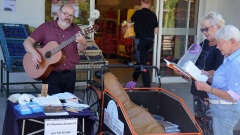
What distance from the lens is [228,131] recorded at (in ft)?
11.0

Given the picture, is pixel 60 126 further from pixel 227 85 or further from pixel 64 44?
pixel 227 85

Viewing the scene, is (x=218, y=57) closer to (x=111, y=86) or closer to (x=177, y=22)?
(x=111, y=86)

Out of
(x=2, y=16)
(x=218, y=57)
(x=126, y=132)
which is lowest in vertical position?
(x=126, y=132)

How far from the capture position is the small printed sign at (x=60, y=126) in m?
3.38

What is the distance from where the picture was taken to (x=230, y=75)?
324 centimetres

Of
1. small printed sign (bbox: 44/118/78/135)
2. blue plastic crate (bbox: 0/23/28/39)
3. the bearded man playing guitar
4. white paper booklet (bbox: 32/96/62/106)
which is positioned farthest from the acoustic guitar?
blue plastic crate (bbox: 0/23/28/39)

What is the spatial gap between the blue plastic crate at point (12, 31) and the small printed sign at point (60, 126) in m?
3.40

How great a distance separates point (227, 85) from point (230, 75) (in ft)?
0.30

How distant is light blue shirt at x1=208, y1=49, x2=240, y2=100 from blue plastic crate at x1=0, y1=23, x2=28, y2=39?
13.4ft

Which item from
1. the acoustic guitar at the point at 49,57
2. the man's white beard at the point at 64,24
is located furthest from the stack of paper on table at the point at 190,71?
the man's white beard at the point at 64,24

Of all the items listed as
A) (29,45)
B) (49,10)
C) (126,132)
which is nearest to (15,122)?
(126,132)

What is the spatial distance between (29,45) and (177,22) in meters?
4.69

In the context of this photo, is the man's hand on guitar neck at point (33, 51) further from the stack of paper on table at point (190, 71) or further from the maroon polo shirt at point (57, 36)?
the stack of paper on table at point (190, 71)

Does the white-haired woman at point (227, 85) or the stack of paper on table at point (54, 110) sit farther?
the stack of paper on table at point (54, 110)
